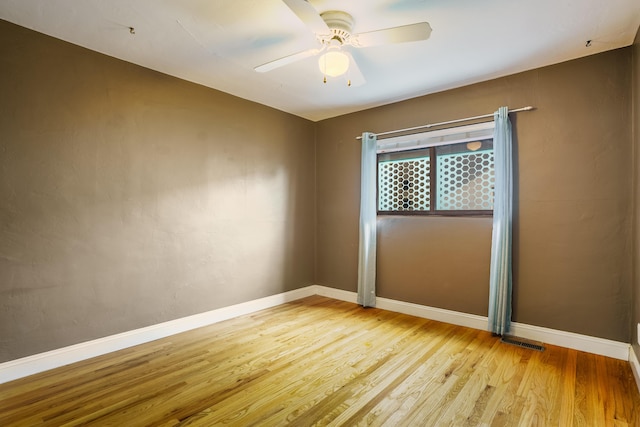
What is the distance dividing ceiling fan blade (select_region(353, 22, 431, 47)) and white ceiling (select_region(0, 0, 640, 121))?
0.67 feet

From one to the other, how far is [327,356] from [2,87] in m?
2.96

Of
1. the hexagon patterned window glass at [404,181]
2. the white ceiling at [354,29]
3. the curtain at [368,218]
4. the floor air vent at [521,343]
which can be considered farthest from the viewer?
the curtain at [368,218]

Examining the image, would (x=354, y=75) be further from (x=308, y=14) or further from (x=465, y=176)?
(x=465, y=176)

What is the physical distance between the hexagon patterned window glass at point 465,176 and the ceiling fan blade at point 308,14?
2.01 m

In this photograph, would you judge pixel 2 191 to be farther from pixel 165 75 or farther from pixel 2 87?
pixel 165 75

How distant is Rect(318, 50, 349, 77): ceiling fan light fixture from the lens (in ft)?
6.63

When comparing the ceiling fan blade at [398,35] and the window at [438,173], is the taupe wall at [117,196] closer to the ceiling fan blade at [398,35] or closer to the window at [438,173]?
the window at [438,173]

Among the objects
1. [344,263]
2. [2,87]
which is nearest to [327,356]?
[344,263]

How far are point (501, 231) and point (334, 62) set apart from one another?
2032mm

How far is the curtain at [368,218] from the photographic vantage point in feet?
12.2

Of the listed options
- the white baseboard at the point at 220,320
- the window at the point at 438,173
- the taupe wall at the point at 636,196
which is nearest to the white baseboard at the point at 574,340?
the white baseboard at the point at 220,320

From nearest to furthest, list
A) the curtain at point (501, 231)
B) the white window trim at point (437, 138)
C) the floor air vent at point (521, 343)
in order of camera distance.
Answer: the floor air vent at point (521, 343)
the curtain at point (501, 231)
the white window trim at point (437, 138)

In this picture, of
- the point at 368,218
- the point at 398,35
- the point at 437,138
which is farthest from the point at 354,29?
the point at 368,218

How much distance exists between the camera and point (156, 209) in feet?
9.30
